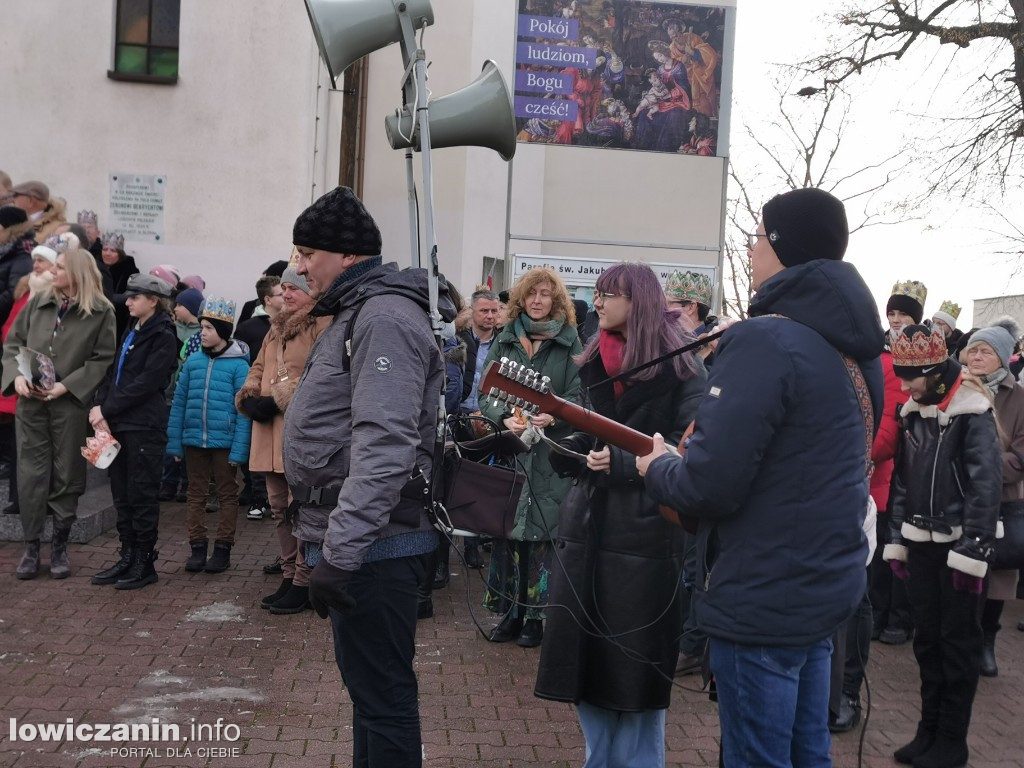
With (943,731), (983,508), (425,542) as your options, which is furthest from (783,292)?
(943,731)

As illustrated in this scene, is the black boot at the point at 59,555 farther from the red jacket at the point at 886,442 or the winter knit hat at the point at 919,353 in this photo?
the winter knit hat at the point at 919,353

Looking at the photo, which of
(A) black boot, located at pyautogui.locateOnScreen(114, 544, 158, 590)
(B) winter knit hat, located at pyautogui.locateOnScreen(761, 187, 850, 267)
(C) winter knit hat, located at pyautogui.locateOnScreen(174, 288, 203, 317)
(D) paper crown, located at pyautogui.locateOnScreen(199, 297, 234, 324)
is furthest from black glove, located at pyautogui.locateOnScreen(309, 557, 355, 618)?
(C) winter knit hat, located at pyautogui.locateOnScreen(174, 288, 203, 317)

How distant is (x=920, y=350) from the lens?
488 centimetres

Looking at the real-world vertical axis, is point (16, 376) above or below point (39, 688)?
above

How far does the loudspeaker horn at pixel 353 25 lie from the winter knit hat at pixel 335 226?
0.94 meters

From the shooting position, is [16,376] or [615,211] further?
[615,211]

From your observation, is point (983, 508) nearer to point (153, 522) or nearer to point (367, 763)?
point (367, 763)

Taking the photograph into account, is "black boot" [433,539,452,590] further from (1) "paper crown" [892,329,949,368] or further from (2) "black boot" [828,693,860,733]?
(1) "paper crown" [892,329,949,368]

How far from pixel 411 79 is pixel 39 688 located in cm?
342

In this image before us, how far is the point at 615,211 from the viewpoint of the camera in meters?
20.3

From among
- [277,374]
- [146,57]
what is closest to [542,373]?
[277,374]

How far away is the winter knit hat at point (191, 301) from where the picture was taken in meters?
10.3

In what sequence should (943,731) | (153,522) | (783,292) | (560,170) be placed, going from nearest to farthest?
(783,292) → (943,731) → (153,522) → (560,170)

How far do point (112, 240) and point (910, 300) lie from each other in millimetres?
8716
